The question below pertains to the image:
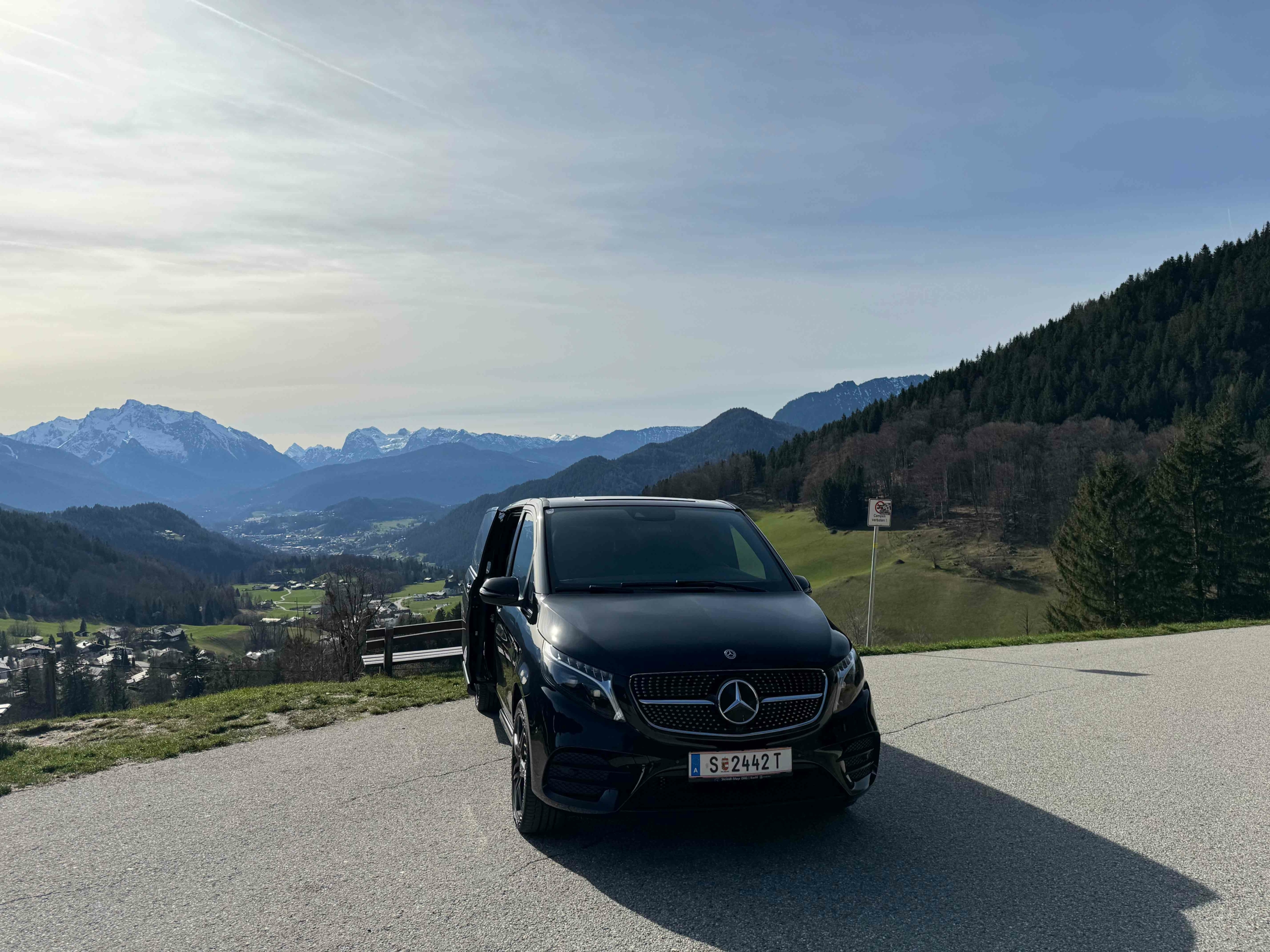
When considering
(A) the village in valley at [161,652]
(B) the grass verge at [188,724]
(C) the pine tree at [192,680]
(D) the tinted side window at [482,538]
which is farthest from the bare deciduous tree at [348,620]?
(C) the pine tree at [192,680]

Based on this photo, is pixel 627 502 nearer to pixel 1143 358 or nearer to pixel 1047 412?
pixel 1047 412

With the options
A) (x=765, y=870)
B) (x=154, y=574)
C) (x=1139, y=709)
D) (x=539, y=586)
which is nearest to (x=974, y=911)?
(x=765, y=870)

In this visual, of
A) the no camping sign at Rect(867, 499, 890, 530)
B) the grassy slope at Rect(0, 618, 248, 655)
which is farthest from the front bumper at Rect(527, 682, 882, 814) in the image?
the grassy slope at Rect(0, 618, 248, 655)

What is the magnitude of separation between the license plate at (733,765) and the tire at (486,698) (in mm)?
4528

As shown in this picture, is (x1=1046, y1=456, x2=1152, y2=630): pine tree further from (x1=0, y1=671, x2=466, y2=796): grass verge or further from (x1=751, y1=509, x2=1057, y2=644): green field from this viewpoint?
(x1=0, y1=671, x2=466, y2=796): grass verge

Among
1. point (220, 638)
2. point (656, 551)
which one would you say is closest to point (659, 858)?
point (656, 551)

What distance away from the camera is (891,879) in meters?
4.48

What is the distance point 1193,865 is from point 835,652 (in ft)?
7.22

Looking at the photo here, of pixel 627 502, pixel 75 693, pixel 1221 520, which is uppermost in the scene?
pixel 627 502

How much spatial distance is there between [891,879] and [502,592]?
298 centimetres

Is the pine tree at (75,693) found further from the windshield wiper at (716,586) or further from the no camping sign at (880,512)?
the windshield wiper at (716,586)

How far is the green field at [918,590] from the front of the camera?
227 feet

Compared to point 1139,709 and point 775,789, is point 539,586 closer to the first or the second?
point 775,789

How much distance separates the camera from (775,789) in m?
4.63
